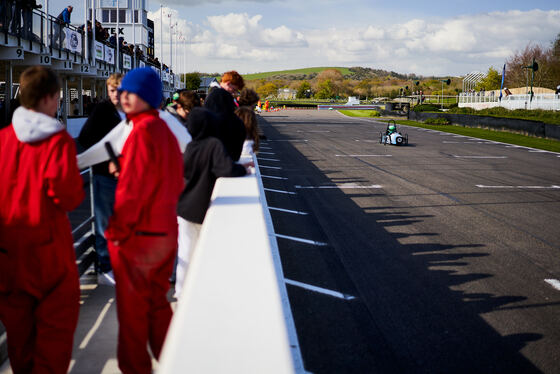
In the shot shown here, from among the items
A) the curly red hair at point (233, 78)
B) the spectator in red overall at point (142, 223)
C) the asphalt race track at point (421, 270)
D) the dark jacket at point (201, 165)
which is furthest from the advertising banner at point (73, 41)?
the spectator in red overall at point (142, 223)

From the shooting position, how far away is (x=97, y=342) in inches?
162

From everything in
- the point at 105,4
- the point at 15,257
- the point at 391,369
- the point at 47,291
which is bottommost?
the point at 391,369

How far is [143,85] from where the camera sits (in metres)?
3.27

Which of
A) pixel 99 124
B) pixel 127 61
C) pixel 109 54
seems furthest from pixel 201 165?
pixel 127 61

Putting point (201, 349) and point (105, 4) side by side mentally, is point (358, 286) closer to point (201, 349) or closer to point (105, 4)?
point (201, 349)

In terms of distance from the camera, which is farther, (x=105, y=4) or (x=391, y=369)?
(x=105, y=4)

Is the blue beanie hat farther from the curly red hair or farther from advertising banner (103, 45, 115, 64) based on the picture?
advertising banner (103, 45, 115, 64)

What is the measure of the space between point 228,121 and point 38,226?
2.39m

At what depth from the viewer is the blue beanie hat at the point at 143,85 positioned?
324 centimetres

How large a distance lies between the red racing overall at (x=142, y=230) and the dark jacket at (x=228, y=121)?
1.69 m

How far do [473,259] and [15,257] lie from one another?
6013 millimetres

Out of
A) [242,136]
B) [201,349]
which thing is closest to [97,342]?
[242,136]

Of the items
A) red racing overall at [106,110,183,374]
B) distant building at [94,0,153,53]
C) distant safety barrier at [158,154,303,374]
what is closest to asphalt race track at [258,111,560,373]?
red racing overall at [106,110,183,374]

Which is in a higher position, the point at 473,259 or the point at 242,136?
the point at 242,136
